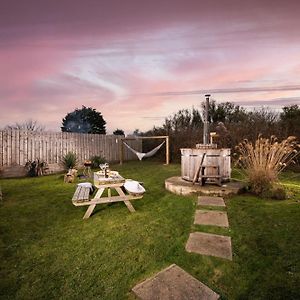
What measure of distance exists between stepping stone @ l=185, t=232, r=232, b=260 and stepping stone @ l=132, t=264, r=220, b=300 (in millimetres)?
470

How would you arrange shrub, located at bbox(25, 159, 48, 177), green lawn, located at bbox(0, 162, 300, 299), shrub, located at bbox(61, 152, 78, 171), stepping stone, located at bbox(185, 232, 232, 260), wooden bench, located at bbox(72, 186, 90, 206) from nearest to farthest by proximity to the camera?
green lawn, located at bbox(0, 162, 300, 299) < stepping stone, located at bbox(185, 232, 232, 260) < wooden bench, located at bbox(72, 186, 90, 206) < shrub, located at bbox(25, 159, 48, 177) < shrub, located at bbox(61, 152, 78, 171)

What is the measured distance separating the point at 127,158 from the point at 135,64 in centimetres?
753

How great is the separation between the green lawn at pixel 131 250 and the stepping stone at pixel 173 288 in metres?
0.09


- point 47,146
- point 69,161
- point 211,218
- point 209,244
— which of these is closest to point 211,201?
point 211,218

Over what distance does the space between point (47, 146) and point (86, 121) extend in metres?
8.22

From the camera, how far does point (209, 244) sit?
2.68 meters

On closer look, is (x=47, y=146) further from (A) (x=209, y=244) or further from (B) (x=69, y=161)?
(A) (x=209, y=244)

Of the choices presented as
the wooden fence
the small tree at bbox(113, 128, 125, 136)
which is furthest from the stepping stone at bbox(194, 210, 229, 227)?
the small tree at bbox(113, 128, 125, 136)

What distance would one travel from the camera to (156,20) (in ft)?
18.8

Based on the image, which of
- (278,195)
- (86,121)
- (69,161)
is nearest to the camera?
(278,195)

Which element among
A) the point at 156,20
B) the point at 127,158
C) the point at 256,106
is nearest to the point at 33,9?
the point at 156,20

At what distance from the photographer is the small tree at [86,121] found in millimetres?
17312

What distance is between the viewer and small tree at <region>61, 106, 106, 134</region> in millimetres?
17312

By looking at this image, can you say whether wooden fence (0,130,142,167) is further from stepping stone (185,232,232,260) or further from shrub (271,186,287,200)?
shrub (271,186,287,200)
